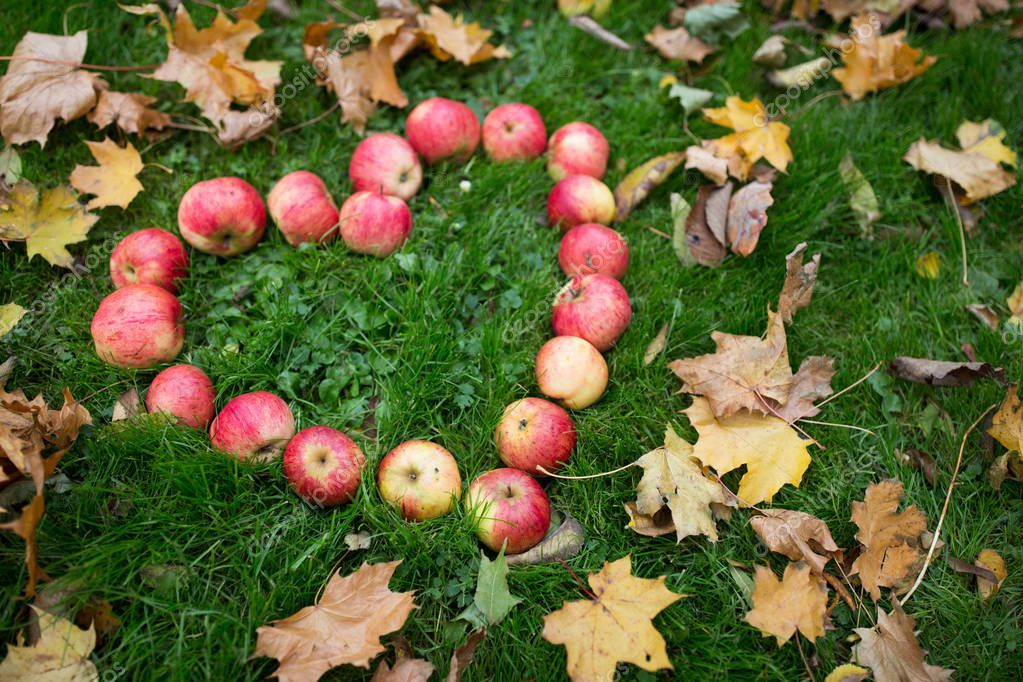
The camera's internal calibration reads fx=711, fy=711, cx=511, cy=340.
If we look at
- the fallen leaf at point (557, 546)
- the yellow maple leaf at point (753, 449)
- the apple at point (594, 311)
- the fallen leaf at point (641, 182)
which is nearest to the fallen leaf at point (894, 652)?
the yellow maple leaf at point (753, 449)

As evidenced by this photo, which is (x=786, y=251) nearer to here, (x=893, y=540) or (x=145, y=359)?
(x=893, y=540)

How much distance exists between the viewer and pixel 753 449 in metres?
2.58

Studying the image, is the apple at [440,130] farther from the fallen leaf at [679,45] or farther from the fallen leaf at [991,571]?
the fallen leaf at [991,571]

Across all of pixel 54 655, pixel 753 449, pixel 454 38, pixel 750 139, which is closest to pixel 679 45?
pixel 750 139

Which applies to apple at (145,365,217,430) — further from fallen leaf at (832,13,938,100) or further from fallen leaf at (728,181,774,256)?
fallen leaf at (832,13,938,100)

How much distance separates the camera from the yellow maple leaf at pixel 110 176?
3012 millimetres

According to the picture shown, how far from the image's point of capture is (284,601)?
7.25 ft

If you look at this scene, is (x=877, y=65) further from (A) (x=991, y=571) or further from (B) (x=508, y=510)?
(B) (x=508, y=510)

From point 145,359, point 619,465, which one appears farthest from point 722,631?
point 145,359

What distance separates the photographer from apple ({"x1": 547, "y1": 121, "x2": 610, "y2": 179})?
3.33m

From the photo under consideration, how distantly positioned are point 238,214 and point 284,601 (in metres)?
1.54

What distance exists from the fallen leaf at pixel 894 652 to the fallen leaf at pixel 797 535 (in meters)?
0.24

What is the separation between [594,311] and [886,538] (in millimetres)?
1299

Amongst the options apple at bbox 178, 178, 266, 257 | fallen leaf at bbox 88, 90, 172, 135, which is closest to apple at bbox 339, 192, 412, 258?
apple at bbox 178, 178, 266, 257
